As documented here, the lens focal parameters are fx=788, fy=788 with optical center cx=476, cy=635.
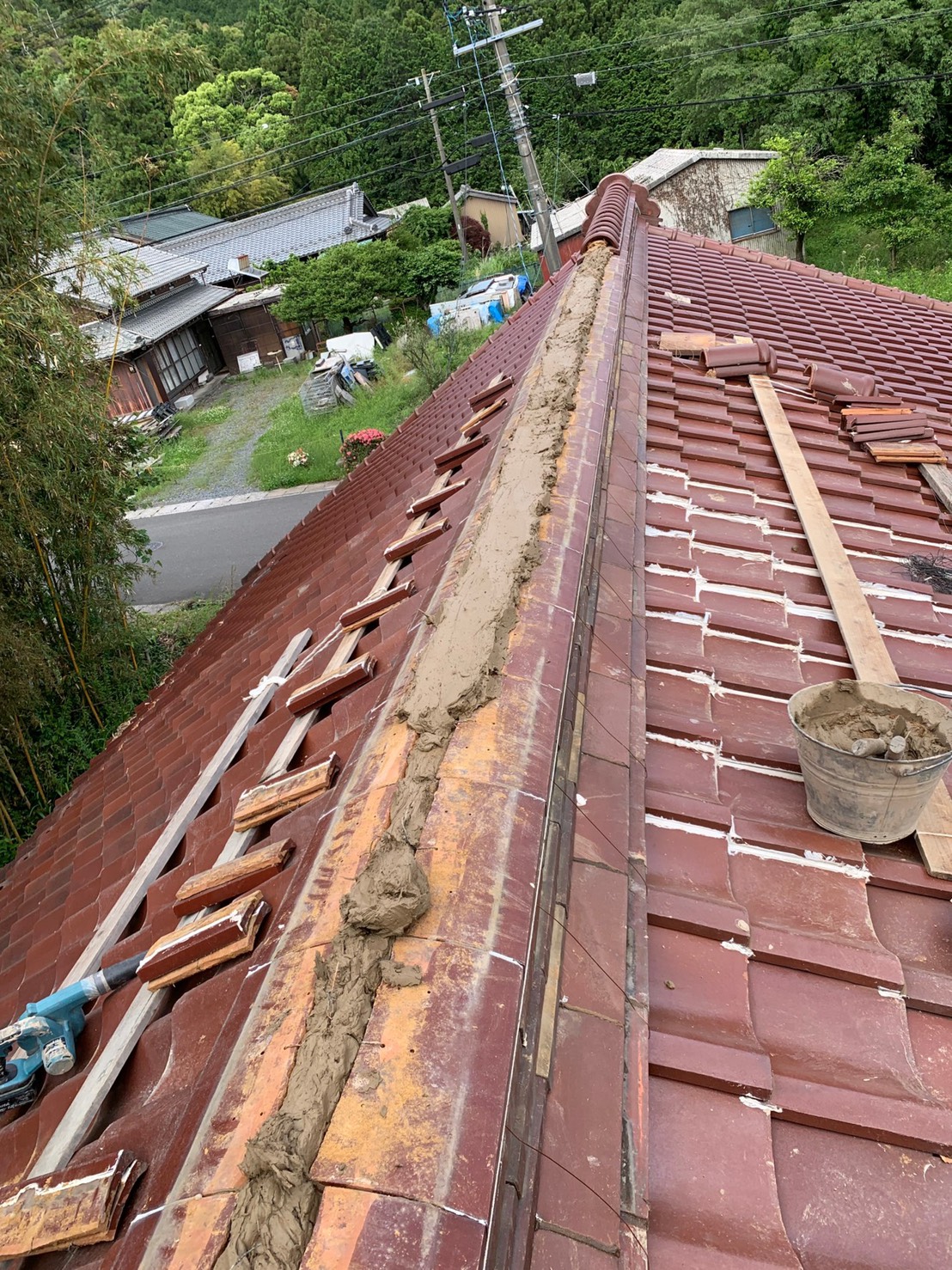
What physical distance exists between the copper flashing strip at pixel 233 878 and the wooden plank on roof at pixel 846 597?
157cm

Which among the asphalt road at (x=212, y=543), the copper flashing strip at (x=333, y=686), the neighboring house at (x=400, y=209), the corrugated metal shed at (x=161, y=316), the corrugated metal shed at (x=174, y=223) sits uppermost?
the corrugated metal shed at (x=174, y=223)

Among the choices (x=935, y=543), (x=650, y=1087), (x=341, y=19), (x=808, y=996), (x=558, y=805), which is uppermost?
(x=341, y=19)

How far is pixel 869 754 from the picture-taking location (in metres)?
1.90

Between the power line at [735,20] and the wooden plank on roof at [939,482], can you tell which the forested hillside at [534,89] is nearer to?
the power line at [735,20]

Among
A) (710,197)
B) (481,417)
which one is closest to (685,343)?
(481,417)

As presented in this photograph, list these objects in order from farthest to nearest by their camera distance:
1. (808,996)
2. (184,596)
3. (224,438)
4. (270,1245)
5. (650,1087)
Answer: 1. (224,438)
2. (184,596)
3. (808,996)
4. (650,1087)
5. (270,1245)

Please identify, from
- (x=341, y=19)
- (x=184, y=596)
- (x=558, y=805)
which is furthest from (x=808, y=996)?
(x=341, y=19)

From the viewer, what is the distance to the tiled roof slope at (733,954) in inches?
48.4

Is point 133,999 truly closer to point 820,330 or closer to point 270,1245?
point 270,1245

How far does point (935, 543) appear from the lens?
3.58 metres

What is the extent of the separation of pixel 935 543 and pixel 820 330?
3.68 metres

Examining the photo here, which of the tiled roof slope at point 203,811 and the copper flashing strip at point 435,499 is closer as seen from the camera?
the tiled roof slope at point 203,811

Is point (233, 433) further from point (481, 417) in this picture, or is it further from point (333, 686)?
point (333, 686)

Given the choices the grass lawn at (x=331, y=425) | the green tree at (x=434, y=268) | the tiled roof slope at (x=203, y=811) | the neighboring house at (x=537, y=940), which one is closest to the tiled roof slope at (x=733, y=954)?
the neighboring house at (x=537, y=940)
